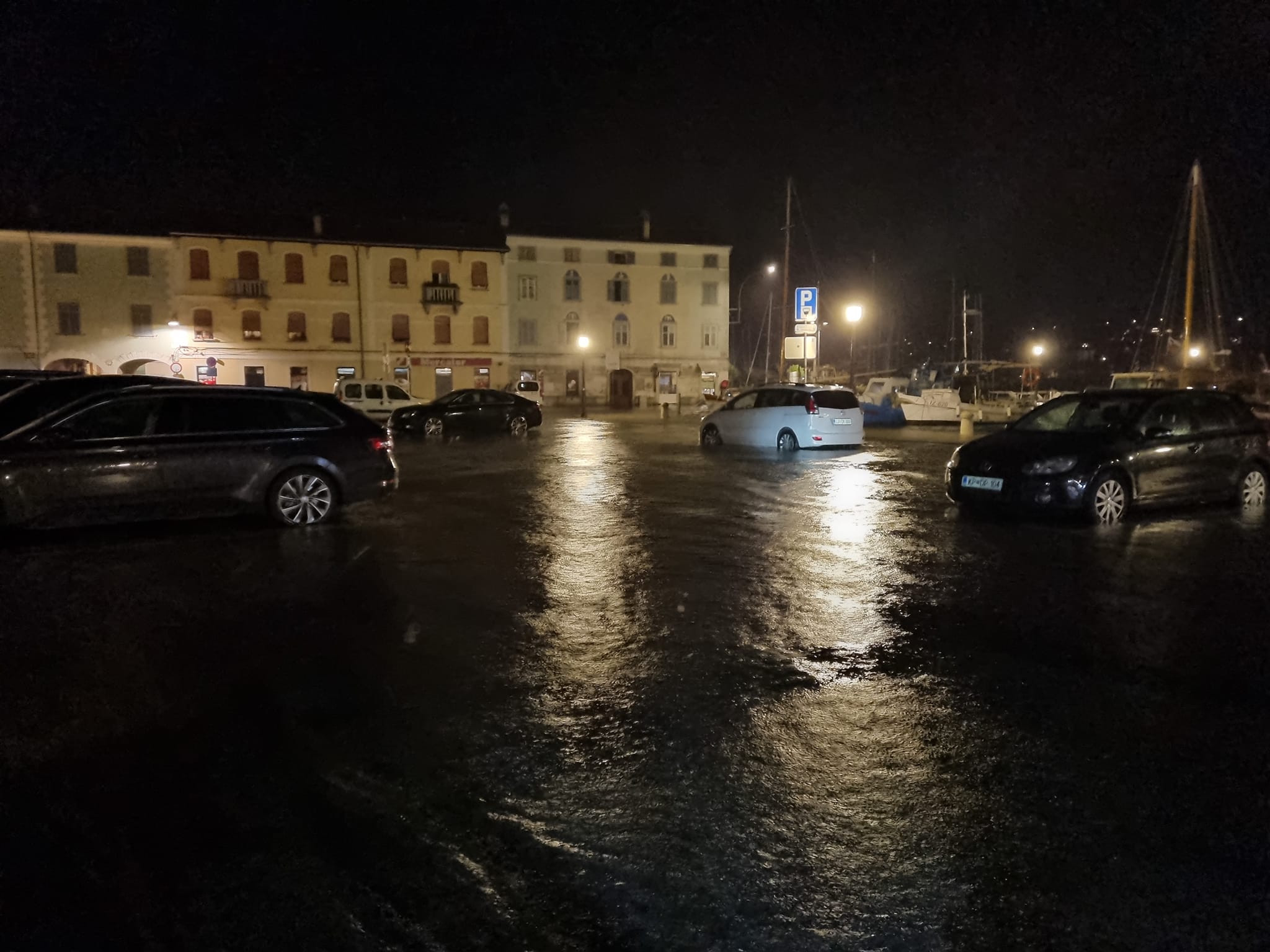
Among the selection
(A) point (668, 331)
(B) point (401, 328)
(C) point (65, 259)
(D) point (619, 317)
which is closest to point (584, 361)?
(D) point (619, 317)

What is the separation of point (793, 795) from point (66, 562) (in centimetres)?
710

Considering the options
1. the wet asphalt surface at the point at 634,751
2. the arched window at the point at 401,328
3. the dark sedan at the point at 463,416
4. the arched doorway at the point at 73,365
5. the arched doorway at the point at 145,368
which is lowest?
the wet asphalt surface at the point at 634,751

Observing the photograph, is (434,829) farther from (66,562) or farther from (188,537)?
(188,537)

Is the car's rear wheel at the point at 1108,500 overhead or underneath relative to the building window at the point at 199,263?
underneath

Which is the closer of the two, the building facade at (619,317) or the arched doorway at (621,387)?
the building facade at (619,317)

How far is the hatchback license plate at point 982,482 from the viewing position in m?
10.1

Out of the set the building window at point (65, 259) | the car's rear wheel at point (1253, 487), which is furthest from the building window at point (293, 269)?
the car's rear wheel at point (1253, 487)

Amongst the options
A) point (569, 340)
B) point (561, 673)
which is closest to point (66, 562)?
point (561, 673)

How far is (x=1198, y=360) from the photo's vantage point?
54.4 metres

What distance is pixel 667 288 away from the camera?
182 feet

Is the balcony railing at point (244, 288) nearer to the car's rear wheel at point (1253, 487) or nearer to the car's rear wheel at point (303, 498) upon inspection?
the car's rear wheel at point (303, 498)

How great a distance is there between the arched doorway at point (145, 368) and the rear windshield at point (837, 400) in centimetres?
2893

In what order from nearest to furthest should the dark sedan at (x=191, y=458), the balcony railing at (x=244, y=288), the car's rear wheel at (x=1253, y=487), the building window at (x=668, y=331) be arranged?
the dark sedan at (x=191, y=458)
the car's rear wheel at (x=1253, y=487)
the balcony railing at (x=244, y=288)
the building window at (x=668, y=331)

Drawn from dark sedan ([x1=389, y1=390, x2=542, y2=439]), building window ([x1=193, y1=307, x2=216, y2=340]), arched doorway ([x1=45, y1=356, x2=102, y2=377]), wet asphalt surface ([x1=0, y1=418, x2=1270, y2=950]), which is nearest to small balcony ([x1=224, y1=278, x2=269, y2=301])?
building window ([x1=193, y1=307, x2=216, y2=340])
